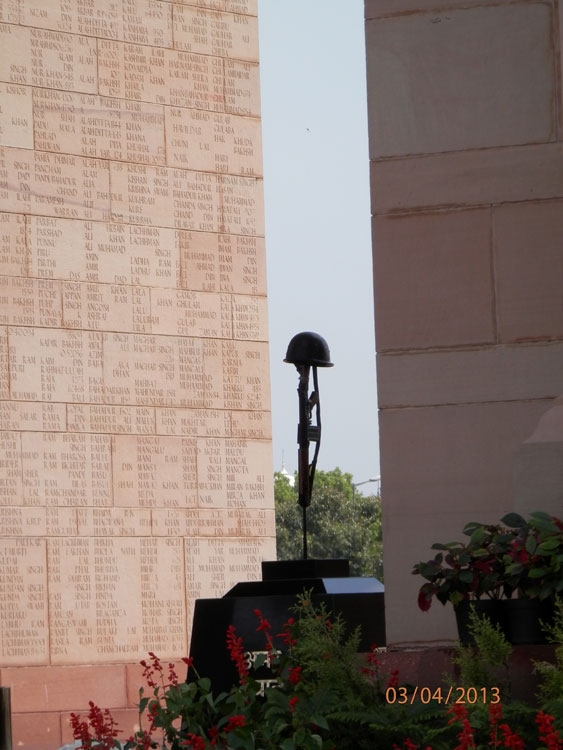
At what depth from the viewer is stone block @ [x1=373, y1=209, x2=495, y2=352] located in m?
6.46

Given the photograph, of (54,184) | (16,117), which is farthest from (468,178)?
(16,117)

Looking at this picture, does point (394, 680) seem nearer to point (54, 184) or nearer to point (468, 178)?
point (468, 178)

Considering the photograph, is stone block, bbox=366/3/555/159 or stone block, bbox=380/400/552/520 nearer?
stone block, bbox=380/400/552/520

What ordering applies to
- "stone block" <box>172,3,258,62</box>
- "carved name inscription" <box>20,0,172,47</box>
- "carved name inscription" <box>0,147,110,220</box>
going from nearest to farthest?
1. "carved name inscription" <box>0,147,110,220</box>
2. "carved name inscription" <box>20,0,172,47</box>
3. "stone block" <box>172,3,258,62</box>

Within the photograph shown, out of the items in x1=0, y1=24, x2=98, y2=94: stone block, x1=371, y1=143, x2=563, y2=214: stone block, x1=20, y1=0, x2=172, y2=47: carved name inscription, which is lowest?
x1=371, y1=143, x2=563, y2=214: stone block

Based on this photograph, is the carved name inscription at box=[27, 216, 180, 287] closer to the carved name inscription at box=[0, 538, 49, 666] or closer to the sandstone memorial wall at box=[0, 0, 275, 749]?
the sandstone memorial wall at box=[0, 0, 275, 749]

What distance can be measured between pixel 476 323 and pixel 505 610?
1948mm

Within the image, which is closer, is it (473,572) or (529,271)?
(473,572)

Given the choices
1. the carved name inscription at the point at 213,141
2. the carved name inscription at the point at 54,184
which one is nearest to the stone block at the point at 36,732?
the carved name inscription at the point at 54,184

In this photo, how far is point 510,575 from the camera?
483cm

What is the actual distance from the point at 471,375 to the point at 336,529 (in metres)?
54.7

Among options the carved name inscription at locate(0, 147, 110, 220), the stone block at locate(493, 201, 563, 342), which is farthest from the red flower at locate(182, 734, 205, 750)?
the carved name inscription at locate(0, 147, 110, 220)

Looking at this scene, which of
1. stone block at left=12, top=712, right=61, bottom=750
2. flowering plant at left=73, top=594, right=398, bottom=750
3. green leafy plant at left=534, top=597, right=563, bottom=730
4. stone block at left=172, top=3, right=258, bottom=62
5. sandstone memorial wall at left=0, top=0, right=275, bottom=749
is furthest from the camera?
stone block at left=172, top=3, right=258, bottom=62
